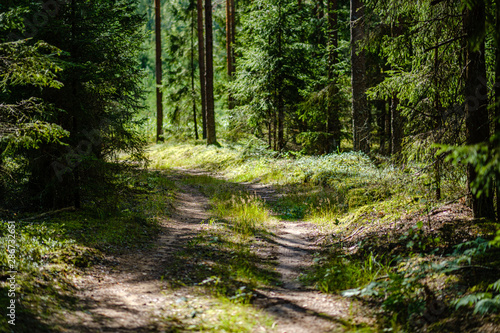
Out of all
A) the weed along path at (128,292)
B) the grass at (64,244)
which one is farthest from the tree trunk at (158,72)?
the weed along path at (128,292)

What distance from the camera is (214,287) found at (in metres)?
5.54

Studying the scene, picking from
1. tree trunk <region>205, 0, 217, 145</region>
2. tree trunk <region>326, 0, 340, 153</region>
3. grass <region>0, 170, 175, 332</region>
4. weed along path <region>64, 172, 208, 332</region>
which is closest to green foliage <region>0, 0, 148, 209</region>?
grass <region>0, 170, 175, 332</region>

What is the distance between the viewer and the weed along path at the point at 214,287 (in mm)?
4469

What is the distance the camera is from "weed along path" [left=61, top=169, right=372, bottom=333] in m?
4.47

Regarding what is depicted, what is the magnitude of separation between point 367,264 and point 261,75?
13870mm

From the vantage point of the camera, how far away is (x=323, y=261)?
658 centimetres

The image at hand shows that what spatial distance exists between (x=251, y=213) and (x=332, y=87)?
909 cm

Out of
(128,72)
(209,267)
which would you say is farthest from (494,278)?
(128,72)

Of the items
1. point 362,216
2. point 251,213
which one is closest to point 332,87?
point 251,213

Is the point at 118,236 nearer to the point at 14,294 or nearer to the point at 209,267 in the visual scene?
the point at 209,267

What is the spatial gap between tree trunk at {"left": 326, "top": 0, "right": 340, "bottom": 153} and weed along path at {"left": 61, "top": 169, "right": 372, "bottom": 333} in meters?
8.88

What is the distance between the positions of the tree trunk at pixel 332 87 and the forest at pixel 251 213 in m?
3.38

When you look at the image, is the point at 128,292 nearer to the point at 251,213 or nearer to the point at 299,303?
the point at 299,303

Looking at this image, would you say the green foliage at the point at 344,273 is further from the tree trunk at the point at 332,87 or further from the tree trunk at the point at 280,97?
the tree trunk at the point at 280,97
